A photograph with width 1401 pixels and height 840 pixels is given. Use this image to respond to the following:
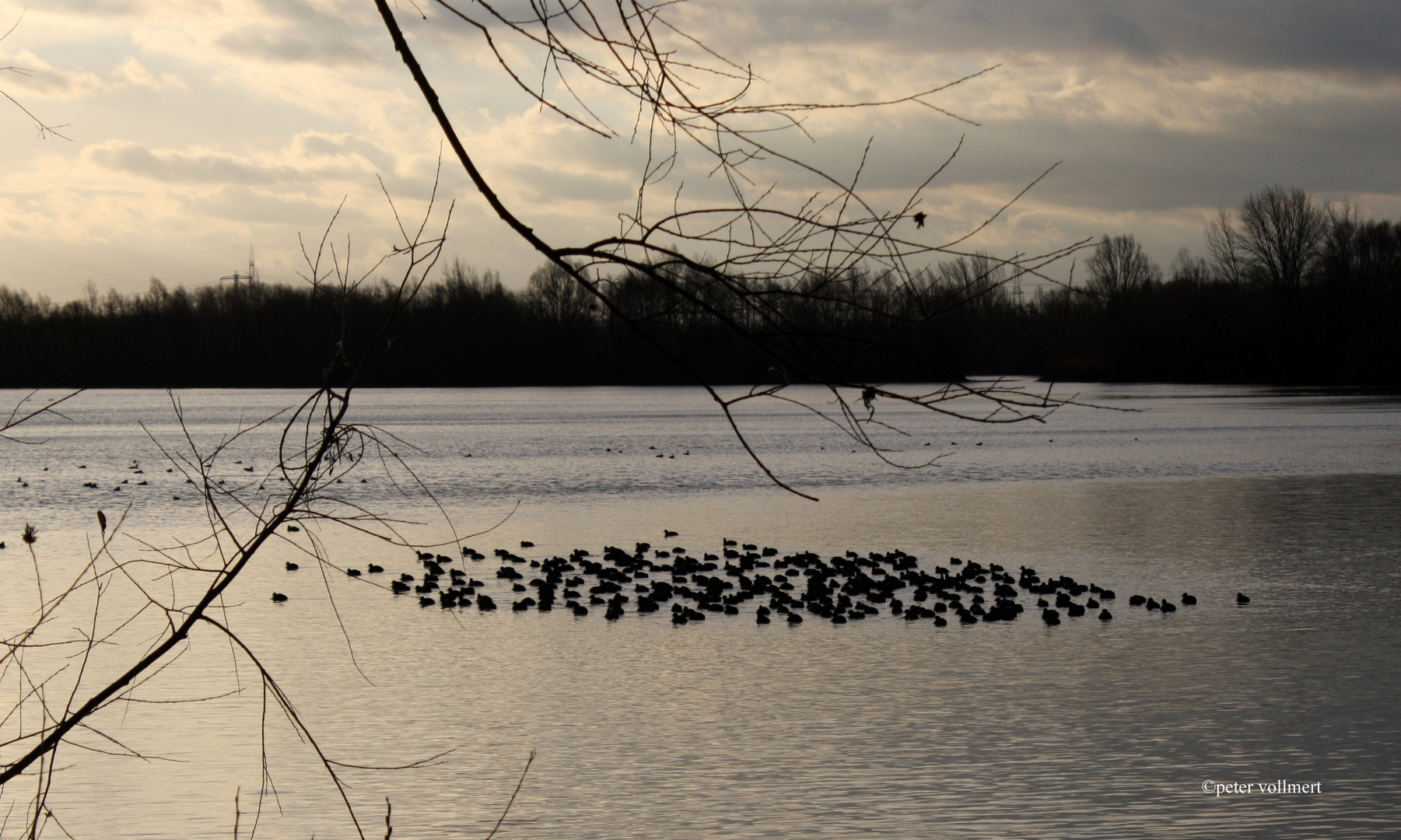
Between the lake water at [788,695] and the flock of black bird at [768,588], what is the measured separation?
248 millimetres

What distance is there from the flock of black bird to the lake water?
0.25 meters

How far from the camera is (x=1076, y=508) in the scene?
2141 centimetres

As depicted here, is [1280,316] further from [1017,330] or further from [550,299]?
[550,299]

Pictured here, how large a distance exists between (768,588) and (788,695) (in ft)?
13.9

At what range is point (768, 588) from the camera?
13273 mm

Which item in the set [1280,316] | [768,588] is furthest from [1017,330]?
[768,588]

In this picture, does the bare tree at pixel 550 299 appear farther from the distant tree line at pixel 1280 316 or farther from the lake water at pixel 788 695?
the lake water at pixel 788 695

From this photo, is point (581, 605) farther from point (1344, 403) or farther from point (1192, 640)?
point (1344, 403)

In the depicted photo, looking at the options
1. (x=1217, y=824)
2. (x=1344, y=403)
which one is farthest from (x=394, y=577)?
(x=1344, y=403)

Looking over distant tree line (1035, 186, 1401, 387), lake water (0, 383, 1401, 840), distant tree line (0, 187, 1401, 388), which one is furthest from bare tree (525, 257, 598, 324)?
lake water (0, 383, 1401, 840)

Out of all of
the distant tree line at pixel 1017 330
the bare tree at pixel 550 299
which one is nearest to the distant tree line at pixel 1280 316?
the distant tree line at pixel 1017 330

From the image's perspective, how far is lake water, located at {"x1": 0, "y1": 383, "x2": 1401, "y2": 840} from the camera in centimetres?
671

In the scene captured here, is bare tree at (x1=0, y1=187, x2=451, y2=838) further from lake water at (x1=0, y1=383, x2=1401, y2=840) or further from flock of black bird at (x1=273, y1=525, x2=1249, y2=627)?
flock of black bird at (x1=273, y1=525, x2=1249, y2=627)

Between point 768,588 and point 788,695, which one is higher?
point 768,588
